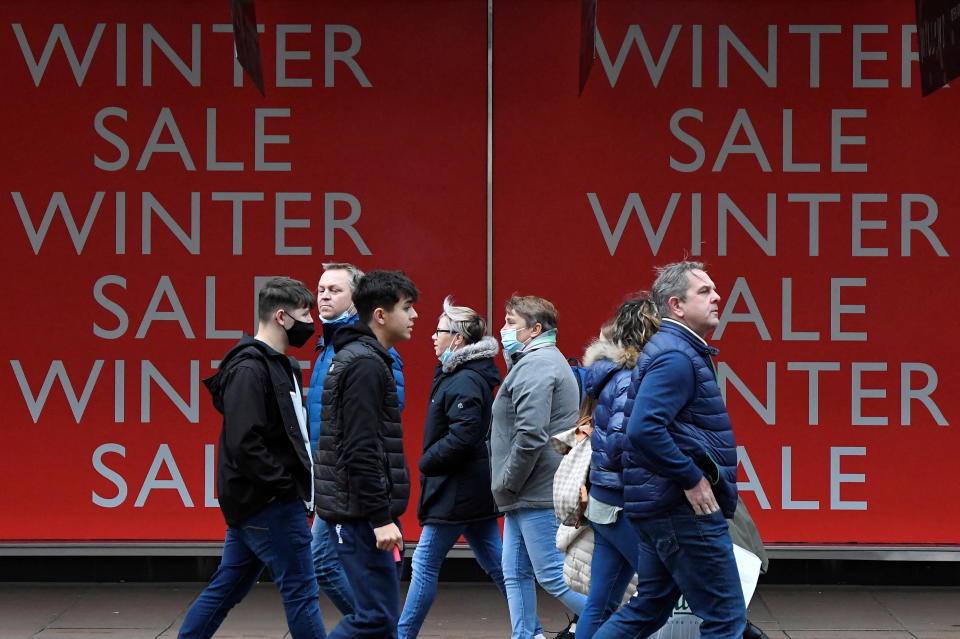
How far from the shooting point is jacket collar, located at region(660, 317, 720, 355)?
4531 mm

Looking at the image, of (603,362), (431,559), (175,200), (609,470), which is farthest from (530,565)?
(175,200)

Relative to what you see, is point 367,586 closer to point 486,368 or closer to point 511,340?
point 486,368

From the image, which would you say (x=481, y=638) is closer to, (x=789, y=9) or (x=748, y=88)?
(x=748, y=88)

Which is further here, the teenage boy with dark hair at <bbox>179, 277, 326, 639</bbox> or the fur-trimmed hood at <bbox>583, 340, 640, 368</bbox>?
the fur-trimmed hood at <bbox>583, 340, 640, 368</bbox>

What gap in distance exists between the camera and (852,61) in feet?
24.2

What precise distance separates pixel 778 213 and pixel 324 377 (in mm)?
3174

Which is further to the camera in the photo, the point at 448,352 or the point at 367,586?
the point at 448,352

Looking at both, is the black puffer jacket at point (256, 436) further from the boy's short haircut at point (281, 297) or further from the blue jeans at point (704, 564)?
the blue jeans at point (704, 564)

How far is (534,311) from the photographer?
19.1 feet

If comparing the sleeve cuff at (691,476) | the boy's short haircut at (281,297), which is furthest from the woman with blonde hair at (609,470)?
the boy's short haircut at (281,297)

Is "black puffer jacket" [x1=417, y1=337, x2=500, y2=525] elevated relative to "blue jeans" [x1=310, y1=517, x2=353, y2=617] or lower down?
elevated

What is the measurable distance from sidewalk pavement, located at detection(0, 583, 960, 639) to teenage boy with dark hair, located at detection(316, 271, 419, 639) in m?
2.06

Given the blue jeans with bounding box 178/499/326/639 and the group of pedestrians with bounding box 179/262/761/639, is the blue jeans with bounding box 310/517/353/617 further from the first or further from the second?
the blue jeans with bounding box 178/499/326/639

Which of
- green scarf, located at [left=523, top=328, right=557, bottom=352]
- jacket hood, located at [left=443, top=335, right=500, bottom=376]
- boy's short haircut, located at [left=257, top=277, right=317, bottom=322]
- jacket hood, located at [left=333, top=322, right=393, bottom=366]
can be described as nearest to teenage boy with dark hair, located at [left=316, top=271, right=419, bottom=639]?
jacket hood, located at [left=333, top=322, right=393, bottom=366]
